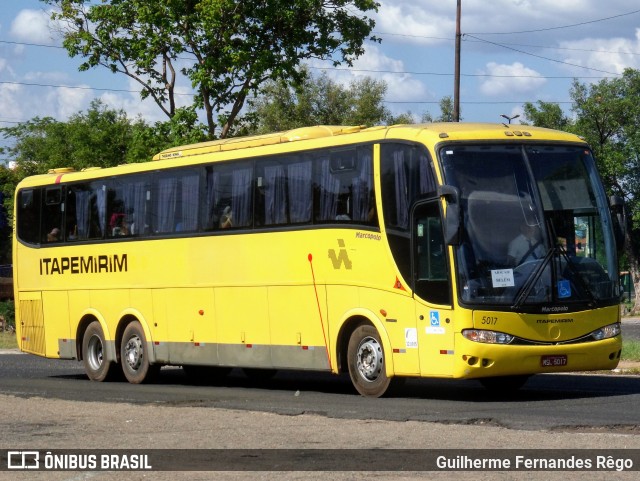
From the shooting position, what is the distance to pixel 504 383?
18.8 m

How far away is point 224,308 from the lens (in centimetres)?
2122

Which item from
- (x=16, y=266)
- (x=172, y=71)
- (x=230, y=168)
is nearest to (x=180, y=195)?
(x=230, y=168)

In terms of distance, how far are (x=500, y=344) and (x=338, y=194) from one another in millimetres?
3416

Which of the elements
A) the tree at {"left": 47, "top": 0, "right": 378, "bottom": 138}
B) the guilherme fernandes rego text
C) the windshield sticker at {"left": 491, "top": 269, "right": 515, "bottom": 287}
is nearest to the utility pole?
the tree at {"left": 47, "top": 0, "right": 378, "bottom": 138}

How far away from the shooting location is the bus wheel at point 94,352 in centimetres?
2397

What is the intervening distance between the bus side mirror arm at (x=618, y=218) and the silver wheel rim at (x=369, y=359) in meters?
3.38

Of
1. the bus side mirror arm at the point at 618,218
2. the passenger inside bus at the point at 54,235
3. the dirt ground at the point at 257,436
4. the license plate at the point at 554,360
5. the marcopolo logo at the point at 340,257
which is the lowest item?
the dirt ground at the point at 257,436

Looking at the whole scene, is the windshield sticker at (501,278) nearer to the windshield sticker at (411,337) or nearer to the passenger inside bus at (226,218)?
the windshield sticker at (411,337)

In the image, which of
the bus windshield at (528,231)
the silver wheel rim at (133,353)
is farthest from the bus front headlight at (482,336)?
the silver wheel rim at (133,353)

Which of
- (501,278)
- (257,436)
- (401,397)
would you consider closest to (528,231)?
(501,278)

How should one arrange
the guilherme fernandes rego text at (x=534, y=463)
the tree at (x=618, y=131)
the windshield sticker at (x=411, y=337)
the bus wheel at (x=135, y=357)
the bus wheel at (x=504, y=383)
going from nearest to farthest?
the guilherme fernandes rego text at (x=534, y=463) < the windshield sticker at (x=411, y=337) < the bus wheel at (x=504, y=383) < the bus wheel at (x=135, y=357) < the tree at (x=618, y=131)

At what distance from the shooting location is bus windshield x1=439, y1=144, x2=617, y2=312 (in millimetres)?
16609

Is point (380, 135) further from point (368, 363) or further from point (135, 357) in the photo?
point (135, 357)

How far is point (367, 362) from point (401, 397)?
2.09 feet
